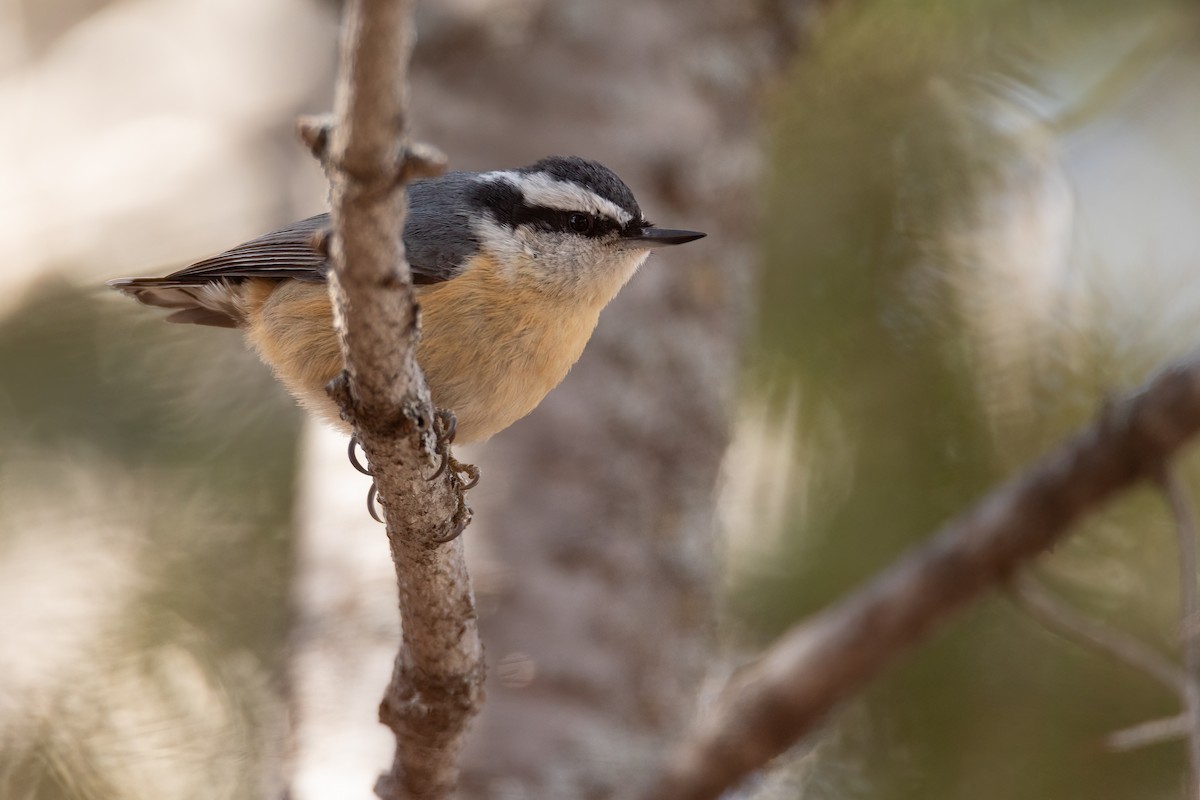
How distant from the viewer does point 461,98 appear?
3434 mm

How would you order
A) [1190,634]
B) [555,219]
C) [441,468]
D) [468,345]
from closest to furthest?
[441,468], [1190,634], [468,345], [555,219]

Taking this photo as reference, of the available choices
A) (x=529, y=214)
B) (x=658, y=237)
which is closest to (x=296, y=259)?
(x=529, y=214)

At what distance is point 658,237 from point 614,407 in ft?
2.51

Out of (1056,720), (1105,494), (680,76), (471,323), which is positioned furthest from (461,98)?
(1056,720)

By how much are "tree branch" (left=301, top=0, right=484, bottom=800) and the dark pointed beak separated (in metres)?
0.97

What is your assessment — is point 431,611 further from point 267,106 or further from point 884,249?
point 267,106

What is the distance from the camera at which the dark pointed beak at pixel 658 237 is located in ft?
8.21

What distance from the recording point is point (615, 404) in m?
3.21

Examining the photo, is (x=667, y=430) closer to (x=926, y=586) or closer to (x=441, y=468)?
(x=926, y=586)

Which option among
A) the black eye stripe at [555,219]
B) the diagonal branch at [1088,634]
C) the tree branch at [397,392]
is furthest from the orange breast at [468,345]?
the diagonal branch at [1088,634]

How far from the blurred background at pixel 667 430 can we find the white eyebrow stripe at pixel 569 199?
729mm

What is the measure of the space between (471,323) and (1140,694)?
208 centimetres

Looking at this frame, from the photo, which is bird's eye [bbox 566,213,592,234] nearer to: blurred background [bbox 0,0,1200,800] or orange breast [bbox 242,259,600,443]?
orange breast [bbox 242,259,600,443]

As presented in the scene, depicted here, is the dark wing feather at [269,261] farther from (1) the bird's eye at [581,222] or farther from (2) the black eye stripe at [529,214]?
(1) the bird's eye at [581,222]
